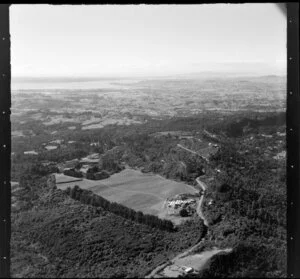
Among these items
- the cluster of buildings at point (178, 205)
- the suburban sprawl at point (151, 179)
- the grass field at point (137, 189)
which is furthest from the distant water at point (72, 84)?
the cluster of buildings at point (178, 205)

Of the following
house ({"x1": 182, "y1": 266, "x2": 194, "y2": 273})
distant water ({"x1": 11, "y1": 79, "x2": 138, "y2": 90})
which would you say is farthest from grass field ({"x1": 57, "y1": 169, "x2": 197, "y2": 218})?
distant water ({"x1": 11, "y1": 79, "x2": 138, "y2": 90})

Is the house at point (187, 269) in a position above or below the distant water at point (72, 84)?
below

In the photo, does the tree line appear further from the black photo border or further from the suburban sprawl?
the black photo border

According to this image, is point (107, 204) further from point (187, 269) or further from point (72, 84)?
point (72, 84)

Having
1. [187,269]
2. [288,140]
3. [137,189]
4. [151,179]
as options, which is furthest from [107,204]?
[288,140]

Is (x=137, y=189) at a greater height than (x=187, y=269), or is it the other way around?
(x=137, y=189)

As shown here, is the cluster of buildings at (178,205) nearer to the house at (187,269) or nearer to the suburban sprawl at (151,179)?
the suburban sprawl at (151,179)

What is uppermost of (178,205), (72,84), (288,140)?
(72,84)

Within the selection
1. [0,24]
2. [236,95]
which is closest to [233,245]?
[236,95]
